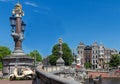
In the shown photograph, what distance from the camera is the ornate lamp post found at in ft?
176

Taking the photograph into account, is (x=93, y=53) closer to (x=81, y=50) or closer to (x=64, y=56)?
(x=81, y=50)

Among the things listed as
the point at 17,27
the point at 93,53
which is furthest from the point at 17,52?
the point at 93,53

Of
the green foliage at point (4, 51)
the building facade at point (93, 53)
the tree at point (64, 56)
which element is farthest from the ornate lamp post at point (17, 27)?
the building facade at point (93, 53)

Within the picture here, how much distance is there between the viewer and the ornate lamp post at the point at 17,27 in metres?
53.7

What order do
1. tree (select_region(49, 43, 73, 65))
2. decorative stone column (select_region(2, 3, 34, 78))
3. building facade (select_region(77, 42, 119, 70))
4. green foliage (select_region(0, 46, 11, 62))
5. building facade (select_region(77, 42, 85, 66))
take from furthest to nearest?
building facade (select_region(77, 42, 85, 66)) < building facade (select_region(77, 42, 119, 70)) < green foliage (select_region(0, 46, 11, 62)) < tree (select_region(49, 43, 73, 65)) < decorative stone column (select_region(2, 3, 34, 78))

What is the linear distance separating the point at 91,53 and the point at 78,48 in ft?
22.1

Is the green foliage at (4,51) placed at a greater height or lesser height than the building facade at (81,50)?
lesser

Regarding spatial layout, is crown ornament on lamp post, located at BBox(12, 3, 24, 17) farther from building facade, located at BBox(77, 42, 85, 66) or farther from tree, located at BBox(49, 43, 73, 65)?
building facade, located at BBox(77, 42, 85, 66)

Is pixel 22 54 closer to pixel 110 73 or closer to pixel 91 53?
pixel 110 73

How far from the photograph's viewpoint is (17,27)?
54812 millimetres

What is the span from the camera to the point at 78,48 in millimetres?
159875

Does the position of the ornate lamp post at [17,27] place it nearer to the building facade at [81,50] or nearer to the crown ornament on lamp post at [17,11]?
the crown ornament on lamp post at [17,11]

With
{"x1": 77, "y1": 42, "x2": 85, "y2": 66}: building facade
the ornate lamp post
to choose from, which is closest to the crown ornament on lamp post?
the ornate lamp post

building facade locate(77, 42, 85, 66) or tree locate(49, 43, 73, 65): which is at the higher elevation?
building facade locate(77, 42, 85, 66)
